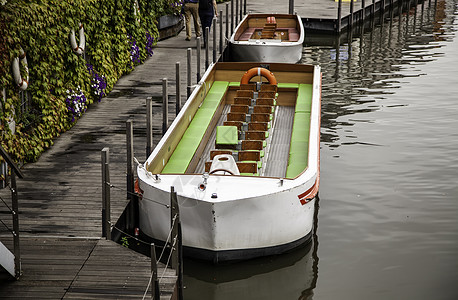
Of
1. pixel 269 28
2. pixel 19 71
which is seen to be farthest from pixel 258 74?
pixel 269 28

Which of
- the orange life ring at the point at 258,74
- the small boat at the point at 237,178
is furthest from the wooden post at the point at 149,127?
the orange life ring at the point at 258,74

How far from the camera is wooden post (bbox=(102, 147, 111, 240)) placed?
27.5 ft

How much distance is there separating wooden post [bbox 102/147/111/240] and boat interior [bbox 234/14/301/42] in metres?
12.3

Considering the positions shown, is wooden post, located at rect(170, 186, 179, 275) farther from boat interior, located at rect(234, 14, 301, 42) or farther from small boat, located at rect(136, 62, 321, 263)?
boat interior, located at rect(234, 14, 301, 42)

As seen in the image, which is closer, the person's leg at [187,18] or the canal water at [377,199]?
the canal water at [377,199]

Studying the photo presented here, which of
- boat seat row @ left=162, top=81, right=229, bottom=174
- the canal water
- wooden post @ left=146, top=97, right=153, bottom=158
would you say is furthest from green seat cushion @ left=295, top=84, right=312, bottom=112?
wooden post @ left=146, top=97, right=153, bottom=158

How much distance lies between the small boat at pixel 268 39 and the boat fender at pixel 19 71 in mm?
9021

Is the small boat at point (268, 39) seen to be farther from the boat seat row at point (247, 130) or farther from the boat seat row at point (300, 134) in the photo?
the boat seat row at point (247, 130)

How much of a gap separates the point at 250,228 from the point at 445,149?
6.87m

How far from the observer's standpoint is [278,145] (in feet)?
40.7

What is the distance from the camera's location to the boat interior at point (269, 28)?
2130 centimetres

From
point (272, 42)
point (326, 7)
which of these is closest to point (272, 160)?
point (272, 42)

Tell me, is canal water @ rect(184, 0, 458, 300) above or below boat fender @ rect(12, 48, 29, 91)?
below

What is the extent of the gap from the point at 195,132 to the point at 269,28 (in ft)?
33.8
